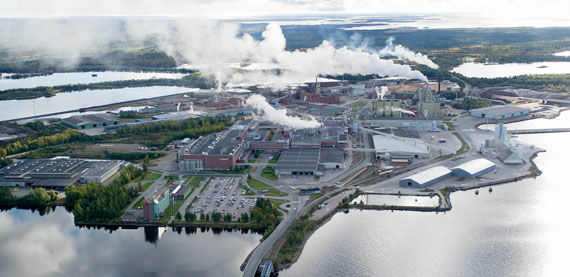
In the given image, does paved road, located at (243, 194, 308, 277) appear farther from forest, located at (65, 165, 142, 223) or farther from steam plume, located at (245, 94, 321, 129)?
steam plume, located at (245, 94, 321, 129)

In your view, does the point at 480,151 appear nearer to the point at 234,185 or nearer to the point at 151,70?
the point at 234,185

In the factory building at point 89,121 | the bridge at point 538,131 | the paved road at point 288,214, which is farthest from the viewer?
the factory building at point 89,121

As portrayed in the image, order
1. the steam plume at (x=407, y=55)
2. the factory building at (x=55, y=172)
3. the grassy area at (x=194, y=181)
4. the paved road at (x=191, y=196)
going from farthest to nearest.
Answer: the steam plume at (x=407, y=55)
the factory building at (x=55, y=172)
the grassy area at (x=194, y=181)
the paved road at (x=191, y=196)

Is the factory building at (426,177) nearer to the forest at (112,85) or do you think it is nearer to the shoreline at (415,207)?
the shoreline at (415,207)

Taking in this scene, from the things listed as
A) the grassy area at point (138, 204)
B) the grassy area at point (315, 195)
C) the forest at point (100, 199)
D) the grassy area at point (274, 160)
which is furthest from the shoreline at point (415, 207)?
the forest at point (100, 199)

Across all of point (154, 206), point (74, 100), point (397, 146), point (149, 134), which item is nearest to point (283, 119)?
point (397, 146)

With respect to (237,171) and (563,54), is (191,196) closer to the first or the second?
(237,171)
